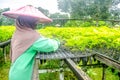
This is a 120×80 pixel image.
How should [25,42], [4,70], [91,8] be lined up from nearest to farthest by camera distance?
[25,42] < [4,70] < [91,8]

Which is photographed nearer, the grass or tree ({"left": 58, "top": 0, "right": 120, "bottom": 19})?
the grass

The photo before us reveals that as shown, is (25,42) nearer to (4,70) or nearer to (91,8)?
(4,70)

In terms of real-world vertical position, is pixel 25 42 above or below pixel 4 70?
above

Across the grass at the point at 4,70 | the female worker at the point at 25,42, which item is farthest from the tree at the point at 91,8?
the female worker at the point at 25,42

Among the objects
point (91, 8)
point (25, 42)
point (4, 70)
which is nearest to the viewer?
point (25, 42)

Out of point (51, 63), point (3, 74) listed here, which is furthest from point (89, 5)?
point (51, 63)

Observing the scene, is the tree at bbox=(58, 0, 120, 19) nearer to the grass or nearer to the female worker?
the grass

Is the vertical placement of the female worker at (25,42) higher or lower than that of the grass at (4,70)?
higher

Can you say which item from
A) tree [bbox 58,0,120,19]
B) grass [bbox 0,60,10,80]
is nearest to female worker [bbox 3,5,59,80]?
grass [bbox 0,60,10,80]

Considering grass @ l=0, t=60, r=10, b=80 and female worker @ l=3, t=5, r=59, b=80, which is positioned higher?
female worker @ l=3, t=5, r=59, b=80

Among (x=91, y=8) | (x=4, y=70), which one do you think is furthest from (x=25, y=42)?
(x=91, y=8)

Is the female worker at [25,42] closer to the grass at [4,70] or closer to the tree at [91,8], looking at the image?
the grass at [4,70]

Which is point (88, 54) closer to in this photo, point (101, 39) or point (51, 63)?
point (101, 39)

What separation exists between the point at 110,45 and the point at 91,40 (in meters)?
0.26
